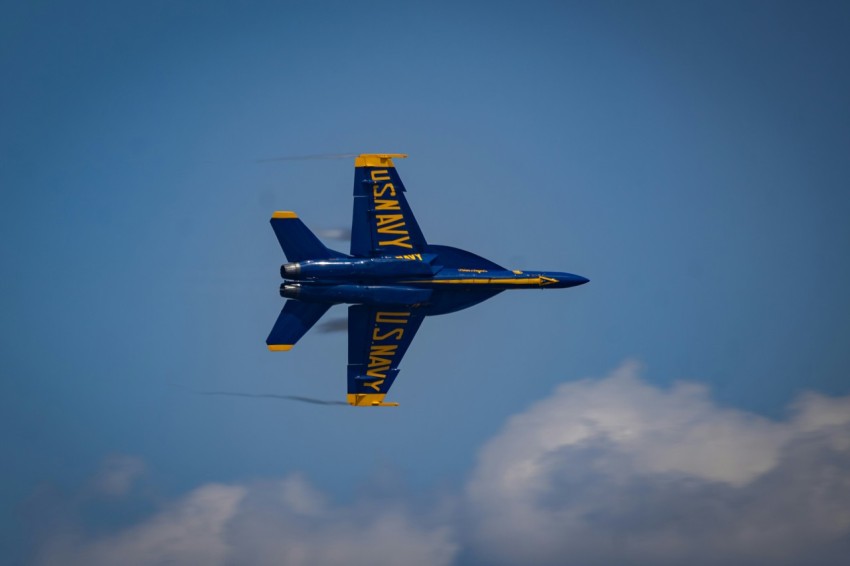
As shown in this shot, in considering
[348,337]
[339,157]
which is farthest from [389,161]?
[348,337]

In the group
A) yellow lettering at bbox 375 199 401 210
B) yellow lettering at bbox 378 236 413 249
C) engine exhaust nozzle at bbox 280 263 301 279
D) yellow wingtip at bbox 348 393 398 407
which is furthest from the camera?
yellow wingtip at bbox 348 393 398 407

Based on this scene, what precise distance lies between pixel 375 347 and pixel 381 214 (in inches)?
235

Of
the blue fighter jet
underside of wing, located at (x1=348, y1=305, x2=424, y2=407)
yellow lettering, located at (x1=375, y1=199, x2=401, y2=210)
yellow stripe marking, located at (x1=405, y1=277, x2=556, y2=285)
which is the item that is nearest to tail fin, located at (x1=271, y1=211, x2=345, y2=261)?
the blue fighter jet

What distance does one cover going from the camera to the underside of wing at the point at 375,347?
84.9 m

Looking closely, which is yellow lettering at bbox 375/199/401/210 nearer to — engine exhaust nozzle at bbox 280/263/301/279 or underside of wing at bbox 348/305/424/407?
underside of wing at bbox 348/305/424/407

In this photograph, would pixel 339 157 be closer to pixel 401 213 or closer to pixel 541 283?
pixel 401 213

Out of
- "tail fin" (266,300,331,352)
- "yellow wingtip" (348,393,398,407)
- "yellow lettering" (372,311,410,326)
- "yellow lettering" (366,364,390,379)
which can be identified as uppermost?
"yellow lettering" (372,311,410,326)

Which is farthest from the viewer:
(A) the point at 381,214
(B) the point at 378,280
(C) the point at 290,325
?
(A) the point at 381,214

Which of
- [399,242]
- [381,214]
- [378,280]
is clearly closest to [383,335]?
[378,280]

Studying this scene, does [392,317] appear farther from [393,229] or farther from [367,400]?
[393,229]

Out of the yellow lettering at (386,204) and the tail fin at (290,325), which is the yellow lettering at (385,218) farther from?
the tail fin at (290,325)

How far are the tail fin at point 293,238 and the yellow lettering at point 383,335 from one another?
4.52 m

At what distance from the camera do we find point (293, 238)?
270ft

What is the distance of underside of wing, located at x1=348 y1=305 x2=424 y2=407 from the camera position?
84.9 meters
